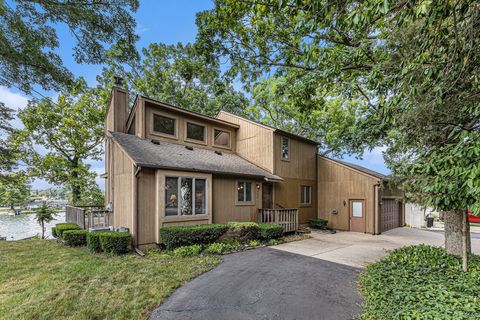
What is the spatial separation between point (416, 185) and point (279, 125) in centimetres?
1857

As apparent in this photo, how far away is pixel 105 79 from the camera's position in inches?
770

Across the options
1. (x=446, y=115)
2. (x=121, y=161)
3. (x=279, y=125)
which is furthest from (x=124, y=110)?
(x=279, y=125)

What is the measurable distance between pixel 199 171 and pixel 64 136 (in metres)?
15.5

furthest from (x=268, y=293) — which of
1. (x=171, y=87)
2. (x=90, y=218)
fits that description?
(x=171, y=87)

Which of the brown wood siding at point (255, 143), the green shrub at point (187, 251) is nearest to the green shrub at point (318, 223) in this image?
the brown wood siding at point (255, 143)

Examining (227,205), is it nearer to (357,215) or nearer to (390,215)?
(357,215)

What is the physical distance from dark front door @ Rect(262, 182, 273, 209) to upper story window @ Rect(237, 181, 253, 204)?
127 centimetres

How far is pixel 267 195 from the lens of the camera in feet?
42.0

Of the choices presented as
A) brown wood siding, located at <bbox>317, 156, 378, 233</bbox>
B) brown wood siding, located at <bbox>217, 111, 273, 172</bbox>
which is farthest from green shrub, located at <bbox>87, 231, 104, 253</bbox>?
brown wood siding, located at <bbox>317, 156, 378, 233</bbox>

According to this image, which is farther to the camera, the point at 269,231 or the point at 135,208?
the point at 269,231

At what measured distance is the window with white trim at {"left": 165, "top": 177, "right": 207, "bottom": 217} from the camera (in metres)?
8.80

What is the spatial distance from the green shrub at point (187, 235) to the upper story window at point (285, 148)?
6283 millimetres

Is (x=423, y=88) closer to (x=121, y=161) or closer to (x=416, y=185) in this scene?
(x=416, y=185)

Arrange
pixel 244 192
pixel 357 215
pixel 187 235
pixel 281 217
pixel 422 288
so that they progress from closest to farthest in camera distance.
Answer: pixel 422 288, pixel 187 235, pixel 244 192, pixel 281 217, pixel 357 215
